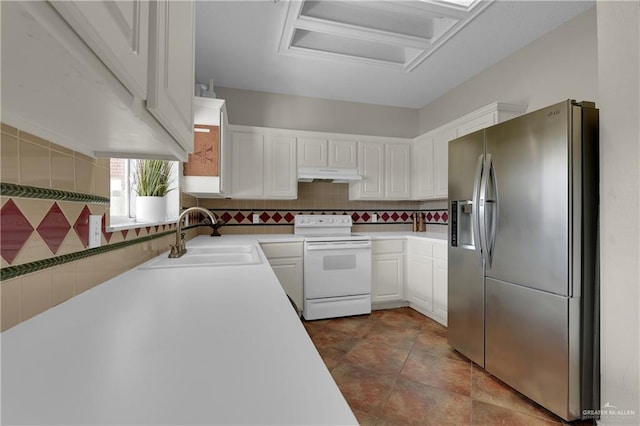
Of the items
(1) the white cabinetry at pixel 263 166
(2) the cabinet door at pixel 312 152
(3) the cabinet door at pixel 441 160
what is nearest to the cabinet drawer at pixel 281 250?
(1) the white cabinetry at pixel 263 166

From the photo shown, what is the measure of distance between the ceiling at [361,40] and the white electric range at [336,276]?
1768mm

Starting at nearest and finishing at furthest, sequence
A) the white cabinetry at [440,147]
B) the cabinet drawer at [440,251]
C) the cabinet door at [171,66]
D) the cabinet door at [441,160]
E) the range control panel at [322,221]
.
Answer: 1. the cabinet door at [171,66]
2. the white cabinetry at [440,147]
3. the cabinet drawer at [440,251]
4. the cabinet door at [441,160]
5. the range control panel at [322,221]

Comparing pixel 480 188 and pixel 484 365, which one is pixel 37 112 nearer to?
pixel 480 188

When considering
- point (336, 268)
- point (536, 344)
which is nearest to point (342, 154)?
point (336, 268)

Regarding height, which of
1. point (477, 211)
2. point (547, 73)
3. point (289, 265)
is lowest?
point (289, 265)

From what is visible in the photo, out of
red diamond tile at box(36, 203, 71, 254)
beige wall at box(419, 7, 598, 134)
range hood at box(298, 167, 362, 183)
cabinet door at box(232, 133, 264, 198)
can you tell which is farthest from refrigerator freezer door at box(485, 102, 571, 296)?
cabinet door at box(232, 133, 264, 198)

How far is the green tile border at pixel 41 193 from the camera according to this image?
0.66 metres

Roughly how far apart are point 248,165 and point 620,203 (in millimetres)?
2902

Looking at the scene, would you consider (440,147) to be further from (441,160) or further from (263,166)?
(263,166)

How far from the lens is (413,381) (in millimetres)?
1920

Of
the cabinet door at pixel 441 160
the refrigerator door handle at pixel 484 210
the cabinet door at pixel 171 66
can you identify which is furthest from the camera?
the cabinet door at pixel 441 160

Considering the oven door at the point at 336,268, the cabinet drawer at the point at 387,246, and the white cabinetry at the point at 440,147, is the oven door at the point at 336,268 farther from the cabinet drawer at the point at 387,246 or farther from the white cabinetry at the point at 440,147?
the white cabinetry at the point at 440,147

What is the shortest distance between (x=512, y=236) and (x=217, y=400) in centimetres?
191

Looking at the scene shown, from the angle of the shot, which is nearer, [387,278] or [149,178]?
[149,178]
